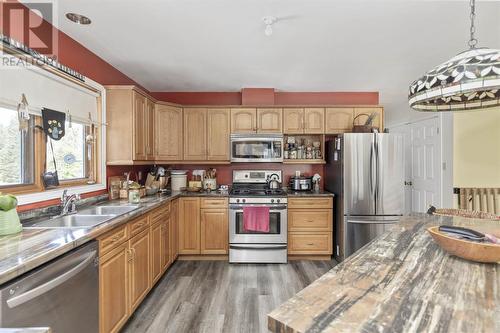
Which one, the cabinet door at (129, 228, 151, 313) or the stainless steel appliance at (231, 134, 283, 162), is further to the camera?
the stainless steel appliance at (231, 134, 283, 162)

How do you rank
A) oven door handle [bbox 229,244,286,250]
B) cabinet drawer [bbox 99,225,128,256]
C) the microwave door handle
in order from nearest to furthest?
the microwave door handle < cabinet drawer [bbox 99,225,128,256] < oven door handle [bbox 229,244,286,250]

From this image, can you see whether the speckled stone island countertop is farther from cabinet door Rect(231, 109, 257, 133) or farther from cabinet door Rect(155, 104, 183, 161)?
cabinet door Rect(231, 109, 257, 133)

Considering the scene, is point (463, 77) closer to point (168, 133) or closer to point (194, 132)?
point (194, 132)

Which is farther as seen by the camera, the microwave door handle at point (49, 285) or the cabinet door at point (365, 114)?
the cabinet door at point (365, 114)

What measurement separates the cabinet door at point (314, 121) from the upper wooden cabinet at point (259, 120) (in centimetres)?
40

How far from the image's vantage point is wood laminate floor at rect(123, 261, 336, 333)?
2.03m

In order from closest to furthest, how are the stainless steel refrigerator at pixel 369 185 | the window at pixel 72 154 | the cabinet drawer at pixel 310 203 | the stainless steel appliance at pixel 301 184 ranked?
the window at pixel 72 154 < the stainless steel refrigerator at pixel 369 185 < the cabinet drawer at pixel 310 203 < the stainless steel appliance at pixel 301 184

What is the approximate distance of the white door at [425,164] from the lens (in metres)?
3.85

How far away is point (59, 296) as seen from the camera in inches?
49.3

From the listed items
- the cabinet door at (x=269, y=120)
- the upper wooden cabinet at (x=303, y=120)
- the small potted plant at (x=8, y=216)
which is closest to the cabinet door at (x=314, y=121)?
the upper wooden cabinet at (x=303, y=120)

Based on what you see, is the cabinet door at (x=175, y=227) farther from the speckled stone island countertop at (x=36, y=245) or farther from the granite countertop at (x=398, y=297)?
the granite countertop at (x=398, y=297)

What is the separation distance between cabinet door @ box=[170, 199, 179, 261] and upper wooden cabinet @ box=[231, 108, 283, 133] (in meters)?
1.40

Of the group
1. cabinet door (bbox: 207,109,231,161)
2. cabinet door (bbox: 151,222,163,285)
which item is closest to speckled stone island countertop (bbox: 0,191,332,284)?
cabinet door (bbox: 151,222,163,285)

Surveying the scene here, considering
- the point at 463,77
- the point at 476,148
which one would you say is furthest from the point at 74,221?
the point at 476,148
